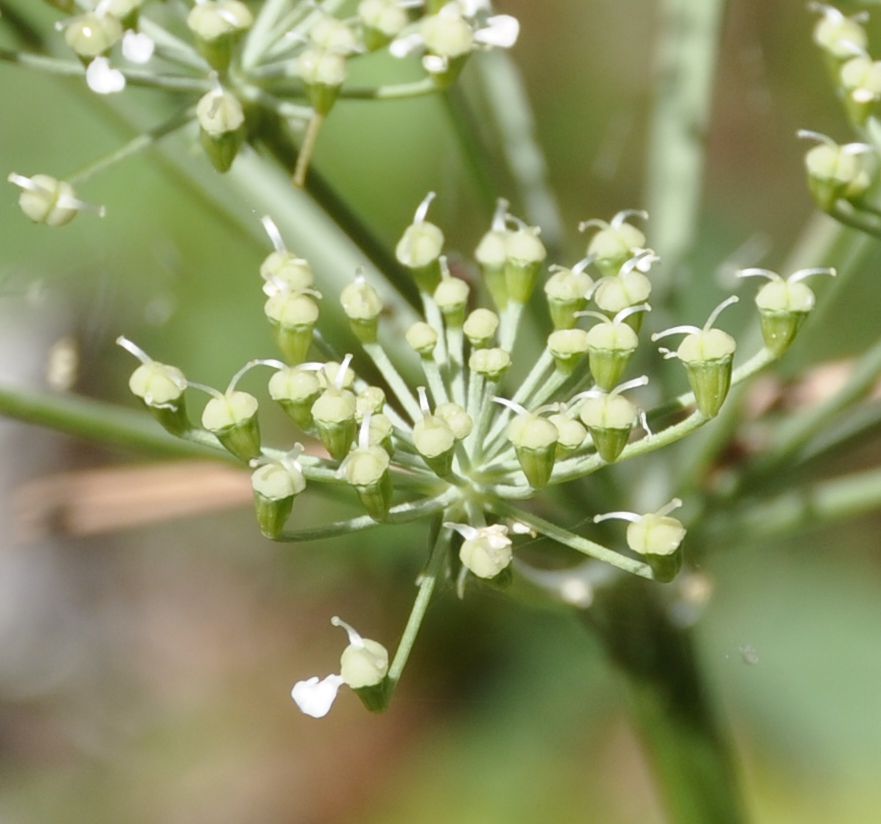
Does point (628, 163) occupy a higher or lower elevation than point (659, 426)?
lower

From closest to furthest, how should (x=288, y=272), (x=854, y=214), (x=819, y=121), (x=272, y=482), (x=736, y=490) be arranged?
(x=272, y=482), (x=288, y=272), (x=854, y=214), (x=736, y=490), (x=819, y=121)

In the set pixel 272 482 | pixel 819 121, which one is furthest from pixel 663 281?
pixel 819 121

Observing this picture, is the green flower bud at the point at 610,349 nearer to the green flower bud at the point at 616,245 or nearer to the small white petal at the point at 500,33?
the green flower bud at the point at 616,245

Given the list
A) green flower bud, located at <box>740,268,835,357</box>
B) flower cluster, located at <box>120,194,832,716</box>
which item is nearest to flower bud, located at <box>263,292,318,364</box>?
flower cluster, located at <box>120,194,832,716</box>

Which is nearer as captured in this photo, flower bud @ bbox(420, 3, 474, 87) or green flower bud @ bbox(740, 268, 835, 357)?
green flower bud @ bbox(740, 268, 835, 357)

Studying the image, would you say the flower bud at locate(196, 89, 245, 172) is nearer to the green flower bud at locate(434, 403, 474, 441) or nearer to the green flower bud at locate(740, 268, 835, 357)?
the green flower bud at locate(434, 403, 474, 441)

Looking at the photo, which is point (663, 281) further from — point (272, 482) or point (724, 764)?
point (272, 482)

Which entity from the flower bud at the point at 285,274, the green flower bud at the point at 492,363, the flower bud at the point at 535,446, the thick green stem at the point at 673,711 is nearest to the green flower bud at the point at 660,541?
the flower bud at the point at 535,446
